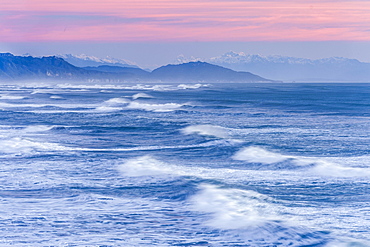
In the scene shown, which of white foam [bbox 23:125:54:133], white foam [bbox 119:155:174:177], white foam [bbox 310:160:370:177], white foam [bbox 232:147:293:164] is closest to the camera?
white foam [bbox 310:160:370:177]

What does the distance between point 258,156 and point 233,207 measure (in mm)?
8645

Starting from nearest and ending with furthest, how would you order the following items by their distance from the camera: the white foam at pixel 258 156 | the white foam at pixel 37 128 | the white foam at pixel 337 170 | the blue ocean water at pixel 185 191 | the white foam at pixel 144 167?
the blue ocean water at pixel 185 191 → the white foam at pixel 337 170 → the white foam at pixel 144 167 → the white foam at pixel 258 156 → the white foam at pixel 37 128

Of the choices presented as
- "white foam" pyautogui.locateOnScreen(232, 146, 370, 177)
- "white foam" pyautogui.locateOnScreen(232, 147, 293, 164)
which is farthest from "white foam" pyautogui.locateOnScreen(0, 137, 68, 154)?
"white foam" pyautogui.locateOnScreen(232, 146, 370, 177)

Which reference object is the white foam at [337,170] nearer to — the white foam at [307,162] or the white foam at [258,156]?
the white foam at [307,162]

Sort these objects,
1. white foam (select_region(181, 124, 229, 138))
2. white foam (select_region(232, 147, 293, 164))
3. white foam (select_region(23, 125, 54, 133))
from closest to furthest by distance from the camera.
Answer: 1. white foam (select_region(232, 147, 293, 164))
2. white foam (select_region(181, 124, 229, 138))
3. white foam (select_region(23, 125, 54, 133))

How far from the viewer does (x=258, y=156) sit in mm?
23266

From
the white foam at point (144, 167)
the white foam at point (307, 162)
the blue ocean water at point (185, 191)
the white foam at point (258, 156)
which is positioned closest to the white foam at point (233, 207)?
the blue ocean water at point (185, 191)

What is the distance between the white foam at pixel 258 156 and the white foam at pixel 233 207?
5.64m

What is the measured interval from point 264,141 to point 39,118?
75.0 ft

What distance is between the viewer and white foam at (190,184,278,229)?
13466mm

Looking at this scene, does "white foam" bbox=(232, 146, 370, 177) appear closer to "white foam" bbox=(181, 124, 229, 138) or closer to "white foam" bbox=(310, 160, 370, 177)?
"white foam" bbox=(310, 160, 370, 177)

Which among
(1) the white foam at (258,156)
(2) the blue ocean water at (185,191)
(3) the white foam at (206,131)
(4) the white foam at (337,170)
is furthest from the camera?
(3) the white foam at (206,131)

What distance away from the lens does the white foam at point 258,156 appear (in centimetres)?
2236

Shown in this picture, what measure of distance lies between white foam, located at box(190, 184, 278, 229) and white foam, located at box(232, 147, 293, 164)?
5.64 metres
